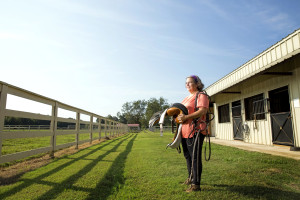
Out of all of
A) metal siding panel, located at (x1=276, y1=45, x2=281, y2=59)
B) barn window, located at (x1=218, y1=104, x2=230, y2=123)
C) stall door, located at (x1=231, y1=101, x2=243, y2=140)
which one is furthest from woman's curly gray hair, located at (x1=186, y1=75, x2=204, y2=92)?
barn window, located at (x1=218, y1=104, x2=230, y2=123)

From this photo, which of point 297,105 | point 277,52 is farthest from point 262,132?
point 277,52

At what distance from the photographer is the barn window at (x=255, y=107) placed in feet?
24.7

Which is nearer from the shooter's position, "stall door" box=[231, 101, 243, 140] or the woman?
the woman

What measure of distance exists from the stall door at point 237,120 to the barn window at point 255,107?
0.53 m

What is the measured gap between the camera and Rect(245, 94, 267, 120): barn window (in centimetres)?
753

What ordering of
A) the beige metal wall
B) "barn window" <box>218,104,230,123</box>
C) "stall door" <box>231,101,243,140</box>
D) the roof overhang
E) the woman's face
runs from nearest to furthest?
1. the woman's face
2. the roof overhang
3. the beige metal wall
4. "stall door" <box>231,101,243,140</box>
5. "barn window" <box>218,104,230,123</box>

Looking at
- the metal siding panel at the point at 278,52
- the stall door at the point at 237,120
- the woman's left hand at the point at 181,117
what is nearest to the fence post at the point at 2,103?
the woman's left hand at the point at 181,117

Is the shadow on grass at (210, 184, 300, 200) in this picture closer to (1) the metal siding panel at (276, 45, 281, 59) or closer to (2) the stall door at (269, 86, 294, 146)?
(1) the metal siding panel at (276, 45, 281, 59)

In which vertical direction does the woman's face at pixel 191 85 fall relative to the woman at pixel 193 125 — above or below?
above

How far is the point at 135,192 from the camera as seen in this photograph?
7.04ft

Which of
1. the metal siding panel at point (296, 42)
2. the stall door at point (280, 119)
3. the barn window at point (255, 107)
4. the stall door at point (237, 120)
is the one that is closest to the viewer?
the metal siding panel at point (296, 42)

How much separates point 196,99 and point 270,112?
21.1ft

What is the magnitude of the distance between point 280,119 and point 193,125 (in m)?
6.06

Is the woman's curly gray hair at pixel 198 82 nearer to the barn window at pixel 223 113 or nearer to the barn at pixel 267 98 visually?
the barn at pixel 267 98
